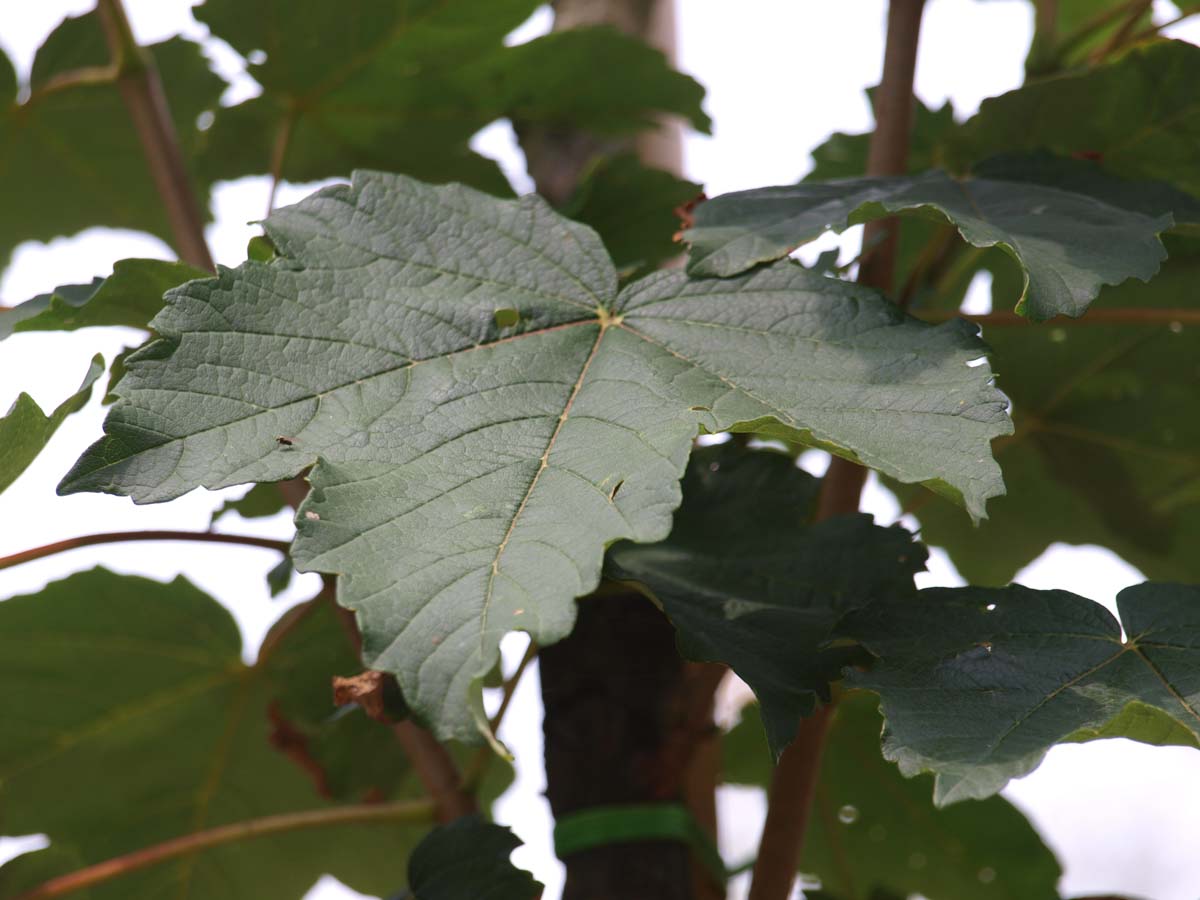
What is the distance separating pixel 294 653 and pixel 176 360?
1.09 feet

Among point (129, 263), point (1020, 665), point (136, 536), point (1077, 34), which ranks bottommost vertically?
point (1020, 665)

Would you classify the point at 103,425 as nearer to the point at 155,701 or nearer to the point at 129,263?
the point at 129,263

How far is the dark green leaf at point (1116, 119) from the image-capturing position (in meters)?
0.61

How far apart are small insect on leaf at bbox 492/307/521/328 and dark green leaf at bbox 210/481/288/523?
0.77ft

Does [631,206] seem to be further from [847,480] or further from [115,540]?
[115,540]

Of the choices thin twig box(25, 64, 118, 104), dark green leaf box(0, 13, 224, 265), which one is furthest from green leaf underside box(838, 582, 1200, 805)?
dark green leaf box(0, 13, 224, 265)

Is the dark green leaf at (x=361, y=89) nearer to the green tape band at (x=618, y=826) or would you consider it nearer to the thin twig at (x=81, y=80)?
the thin twig at (x=81, y=80)

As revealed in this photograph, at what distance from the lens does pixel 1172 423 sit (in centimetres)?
83

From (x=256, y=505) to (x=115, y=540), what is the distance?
0.17 metres

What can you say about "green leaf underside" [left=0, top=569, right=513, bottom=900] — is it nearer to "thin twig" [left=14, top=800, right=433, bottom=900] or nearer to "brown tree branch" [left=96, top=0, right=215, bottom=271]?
"thin twig" [left=14, top=800, right=433, bottom=900]

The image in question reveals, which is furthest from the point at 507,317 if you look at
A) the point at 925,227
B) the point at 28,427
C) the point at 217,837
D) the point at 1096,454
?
the point at 1096,454

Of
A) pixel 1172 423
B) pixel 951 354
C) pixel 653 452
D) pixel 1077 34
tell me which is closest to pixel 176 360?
pixel 653 452

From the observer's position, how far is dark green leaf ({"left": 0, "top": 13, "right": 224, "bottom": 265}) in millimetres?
890

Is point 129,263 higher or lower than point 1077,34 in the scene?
lower
